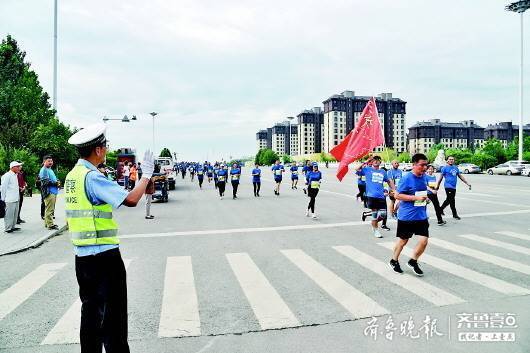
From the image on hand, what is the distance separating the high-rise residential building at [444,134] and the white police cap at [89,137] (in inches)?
6903

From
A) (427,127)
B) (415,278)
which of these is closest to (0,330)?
(415,278)

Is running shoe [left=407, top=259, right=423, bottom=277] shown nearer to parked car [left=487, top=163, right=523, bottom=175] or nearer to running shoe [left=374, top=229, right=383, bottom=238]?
running shoe [left=374, top=229, right=383, bottom=238]

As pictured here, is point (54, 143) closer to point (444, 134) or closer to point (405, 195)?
point (405, 195)

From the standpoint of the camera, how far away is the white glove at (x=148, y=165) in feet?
10.1

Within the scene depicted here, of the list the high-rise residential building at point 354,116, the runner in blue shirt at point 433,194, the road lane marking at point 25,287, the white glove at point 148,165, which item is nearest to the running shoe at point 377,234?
the runner in blue shirt at point 433,194

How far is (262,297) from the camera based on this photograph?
5.38 m

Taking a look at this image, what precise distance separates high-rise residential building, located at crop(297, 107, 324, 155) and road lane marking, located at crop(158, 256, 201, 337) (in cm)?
17791

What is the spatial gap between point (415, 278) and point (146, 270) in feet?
14.7

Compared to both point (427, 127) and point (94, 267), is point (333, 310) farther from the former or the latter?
point (427, 127)

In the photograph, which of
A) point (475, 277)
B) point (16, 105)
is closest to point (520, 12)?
point (16, 105)

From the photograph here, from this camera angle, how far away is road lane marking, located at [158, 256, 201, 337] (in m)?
4.33

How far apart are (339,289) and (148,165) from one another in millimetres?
3672

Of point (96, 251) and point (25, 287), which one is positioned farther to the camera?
point (25, 287)

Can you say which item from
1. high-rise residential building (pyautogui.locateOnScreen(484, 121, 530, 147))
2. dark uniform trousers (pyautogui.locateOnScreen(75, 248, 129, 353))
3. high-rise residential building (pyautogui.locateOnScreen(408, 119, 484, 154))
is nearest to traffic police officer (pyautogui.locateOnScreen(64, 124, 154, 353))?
dark uniform trousers (pyautogui.locateOnScreen(75, 248, 129, 353))
